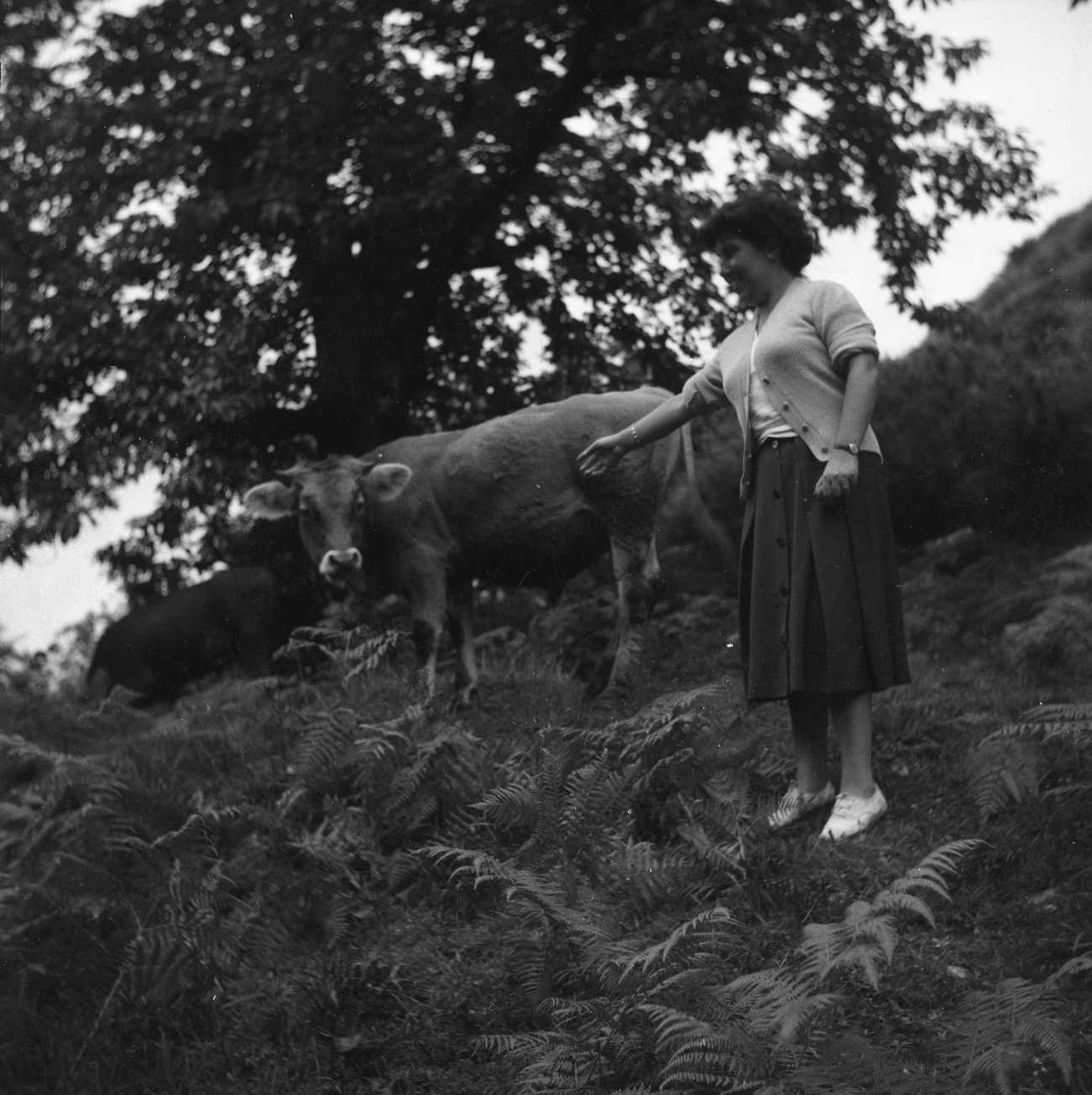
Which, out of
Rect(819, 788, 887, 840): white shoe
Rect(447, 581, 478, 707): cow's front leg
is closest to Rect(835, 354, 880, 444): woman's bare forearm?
Rect(819, 788, 887, 840): white shoe

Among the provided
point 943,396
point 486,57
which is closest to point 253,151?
point 486,57

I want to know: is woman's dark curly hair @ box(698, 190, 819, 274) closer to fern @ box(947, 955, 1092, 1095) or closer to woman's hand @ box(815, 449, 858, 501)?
woman's hand @ box(815, 449, 858, 501)

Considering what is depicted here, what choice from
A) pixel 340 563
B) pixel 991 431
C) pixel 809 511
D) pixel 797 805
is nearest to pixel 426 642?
pixel 340 563

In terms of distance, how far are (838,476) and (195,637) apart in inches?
347

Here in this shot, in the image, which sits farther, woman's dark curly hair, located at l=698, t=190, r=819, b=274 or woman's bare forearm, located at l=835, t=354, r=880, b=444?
woman's dark curly hair, located at l=698, t=190, r=819, b=274

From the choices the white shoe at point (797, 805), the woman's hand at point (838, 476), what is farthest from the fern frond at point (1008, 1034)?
the woman's hand at point (838, 476)

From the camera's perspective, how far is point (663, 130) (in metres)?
12.6

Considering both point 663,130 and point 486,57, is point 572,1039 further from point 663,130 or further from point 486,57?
point 486,57

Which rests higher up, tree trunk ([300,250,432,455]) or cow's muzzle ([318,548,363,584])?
tree trunk ([300,250,432,455])

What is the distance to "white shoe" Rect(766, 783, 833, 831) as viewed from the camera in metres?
6.05

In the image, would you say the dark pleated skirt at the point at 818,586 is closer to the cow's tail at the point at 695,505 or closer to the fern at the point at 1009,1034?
the fern at the point at 1009,1034

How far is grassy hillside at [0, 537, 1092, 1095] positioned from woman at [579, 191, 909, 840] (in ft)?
1.43

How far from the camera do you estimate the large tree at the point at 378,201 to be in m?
12.1

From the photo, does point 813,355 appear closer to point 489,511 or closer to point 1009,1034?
point 1009,1034
